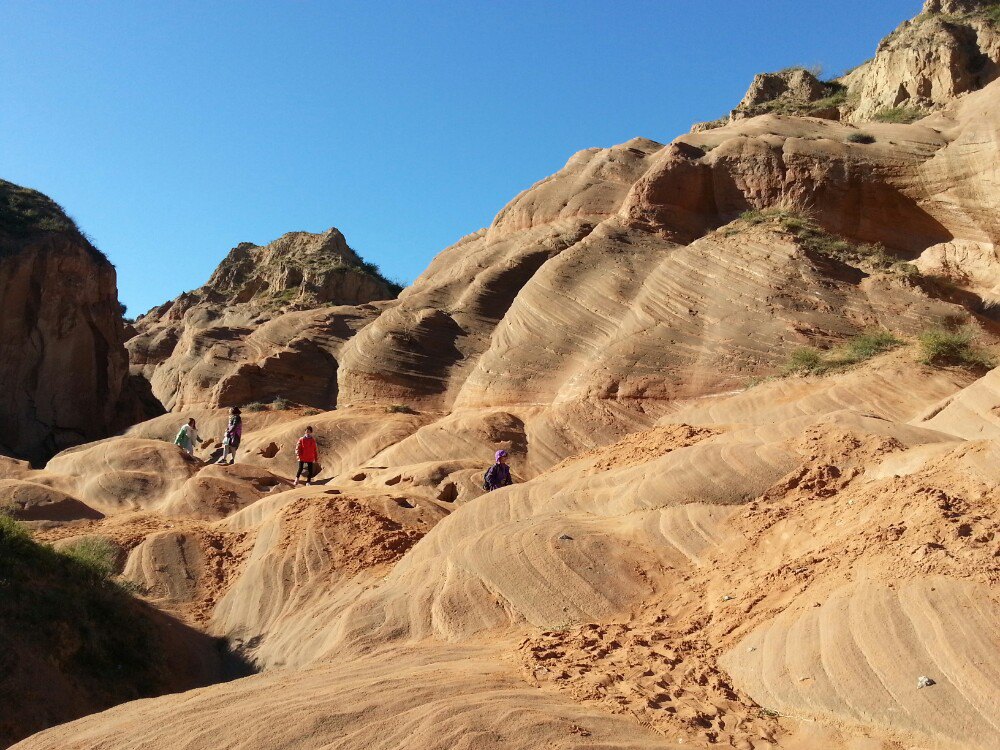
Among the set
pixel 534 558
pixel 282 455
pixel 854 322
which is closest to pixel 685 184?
pixel 854 322

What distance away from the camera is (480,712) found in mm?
6059

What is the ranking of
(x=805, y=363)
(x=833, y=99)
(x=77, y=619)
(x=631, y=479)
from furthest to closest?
(x=833, y=99) < (x=805, y=363) < (x=631, y=479) < (x=77, y=619)

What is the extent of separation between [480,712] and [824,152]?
22.4 meters

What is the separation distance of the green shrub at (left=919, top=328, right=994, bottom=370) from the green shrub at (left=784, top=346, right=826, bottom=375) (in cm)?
194

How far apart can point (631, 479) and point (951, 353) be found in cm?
932

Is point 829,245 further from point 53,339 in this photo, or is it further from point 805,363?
point 53,339

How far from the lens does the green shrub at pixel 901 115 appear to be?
Result: 29.0 metres

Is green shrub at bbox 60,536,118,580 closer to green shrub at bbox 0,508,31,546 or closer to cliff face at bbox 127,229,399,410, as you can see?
green shrub at bbox 0,508,31,546

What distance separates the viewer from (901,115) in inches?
1155

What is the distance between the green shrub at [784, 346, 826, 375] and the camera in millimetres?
18297

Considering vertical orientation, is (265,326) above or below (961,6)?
below

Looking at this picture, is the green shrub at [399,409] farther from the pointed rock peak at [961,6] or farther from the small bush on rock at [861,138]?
the pointed rock peak at [961,6]

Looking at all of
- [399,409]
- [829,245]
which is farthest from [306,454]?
[829,245]

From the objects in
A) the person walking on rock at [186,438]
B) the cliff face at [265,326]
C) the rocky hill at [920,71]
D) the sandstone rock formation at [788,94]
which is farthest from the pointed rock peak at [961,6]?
the person walking on rock at [186,438]
